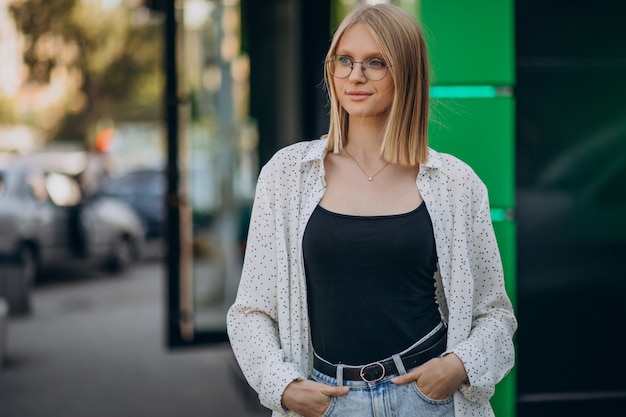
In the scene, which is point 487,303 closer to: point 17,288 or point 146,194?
point 17,288

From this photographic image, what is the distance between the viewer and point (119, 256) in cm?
1638

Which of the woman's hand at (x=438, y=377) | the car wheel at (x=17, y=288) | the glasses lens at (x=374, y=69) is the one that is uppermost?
the glasses lens at (x=374, y=69)

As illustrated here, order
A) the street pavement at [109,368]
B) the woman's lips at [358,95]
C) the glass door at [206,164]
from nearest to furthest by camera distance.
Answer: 1. the woman's lips at [358,95]
2. the street pavement at [109,368]
3. the glass door at [206,164]

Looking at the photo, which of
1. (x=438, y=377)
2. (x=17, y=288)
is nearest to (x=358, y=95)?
(x=438, y=377)

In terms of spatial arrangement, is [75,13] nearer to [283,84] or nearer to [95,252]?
[95,252]

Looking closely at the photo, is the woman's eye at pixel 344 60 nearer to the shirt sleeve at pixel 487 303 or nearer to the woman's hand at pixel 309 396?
the shirt sleeve at pixel 487 303

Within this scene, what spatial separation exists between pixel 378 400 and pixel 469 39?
80.3 inches

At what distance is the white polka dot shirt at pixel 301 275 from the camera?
2406 mm

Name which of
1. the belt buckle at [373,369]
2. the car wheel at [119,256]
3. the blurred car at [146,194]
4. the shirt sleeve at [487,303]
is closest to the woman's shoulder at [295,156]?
the shirt sleeve at [487,303]

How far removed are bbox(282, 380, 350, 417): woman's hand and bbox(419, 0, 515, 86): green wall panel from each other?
1891mm

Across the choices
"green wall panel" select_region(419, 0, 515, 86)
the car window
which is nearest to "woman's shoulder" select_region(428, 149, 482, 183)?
"green wall panel" select_region(419, 0, 515, 86)

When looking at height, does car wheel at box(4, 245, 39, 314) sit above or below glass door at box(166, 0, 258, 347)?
below

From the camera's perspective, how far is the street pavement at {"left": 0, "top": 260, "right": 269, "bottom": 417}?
22.8ft

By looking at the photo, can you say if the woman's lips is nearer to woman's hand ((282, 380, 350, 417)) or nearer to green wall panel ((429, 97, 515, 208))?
woman's hand ((282, 380, 350, 417))
